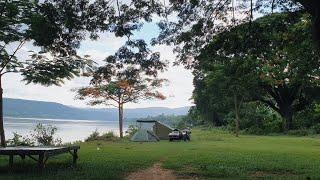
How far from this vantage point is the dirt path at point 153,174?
46.3ft

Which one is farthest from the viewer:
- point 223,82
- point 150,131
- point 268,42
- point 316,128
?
point 316,128

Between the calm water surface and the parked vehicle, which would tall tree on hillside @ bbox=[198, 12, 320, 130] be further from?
the calm water surface

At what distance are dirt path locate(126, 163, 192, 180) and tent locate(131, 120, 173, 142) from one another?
23825 millimetres

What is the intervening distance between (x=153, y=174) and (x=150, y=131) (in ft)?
89.4

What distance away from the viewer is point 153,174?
1507 centimetres

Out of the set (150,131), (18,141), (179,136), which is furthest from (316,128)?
(18,141)

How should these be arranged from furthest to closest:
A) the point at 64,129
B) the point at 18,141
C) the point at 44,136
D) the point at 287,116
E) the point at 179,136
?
the point at 64,129 < the point at 287,116 < the point at 179,136 < the point at 44,136 < the point at 18,141

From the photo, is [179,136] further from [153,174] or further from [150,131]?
[153,174]

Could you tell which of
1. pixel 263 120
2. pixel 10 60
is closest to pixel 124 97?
pixel 263 120

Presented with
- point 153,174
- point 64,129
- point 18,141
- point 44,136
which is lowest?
point 153,174

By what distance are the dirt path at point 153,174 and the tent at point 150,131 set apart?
938 inches

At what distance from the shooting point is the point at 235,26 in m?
16.5

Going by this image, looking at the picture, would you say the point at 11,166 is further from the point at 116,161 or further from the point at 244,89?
the point at 244,89

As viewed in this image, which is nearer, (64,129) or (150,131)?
(150,131)
